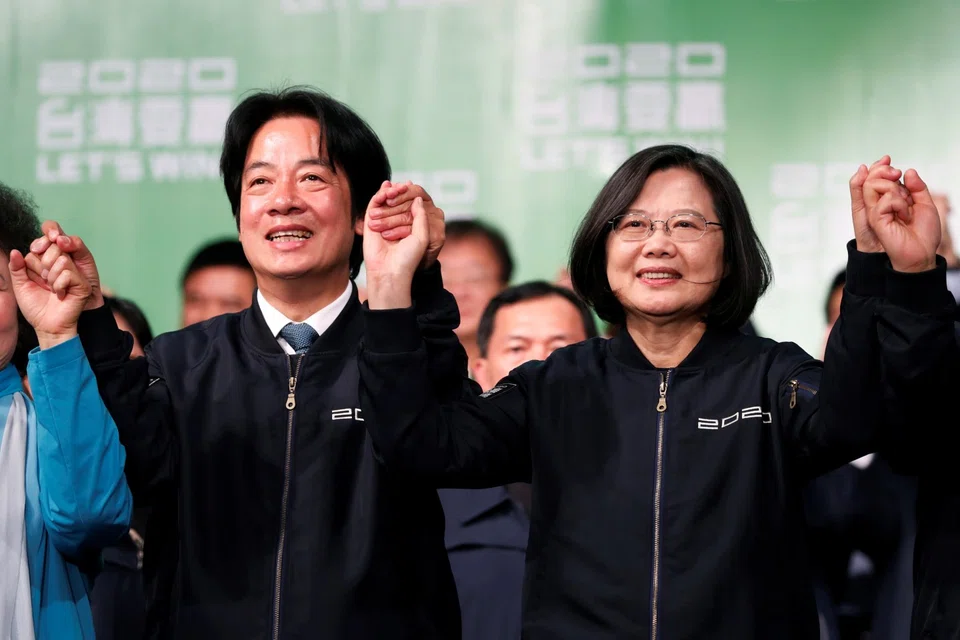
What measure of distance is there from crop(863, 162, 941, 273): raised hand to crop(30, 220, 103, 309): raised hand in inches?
54.4

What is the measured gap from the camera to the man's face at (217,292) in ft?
15.0

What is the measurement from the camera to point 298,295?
265cm

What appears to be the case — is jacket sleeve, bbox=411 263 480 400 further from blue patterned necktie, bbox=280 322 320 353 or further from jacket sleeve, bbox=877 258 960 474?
jacket sleeve, bbox=877 258 960 474

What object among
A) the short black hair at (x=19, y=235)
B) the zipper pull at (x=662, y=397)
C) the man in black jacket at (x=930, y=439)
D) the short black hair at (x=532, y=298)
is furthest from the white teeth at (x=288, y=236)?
the short black hair at (x=532, y=298)

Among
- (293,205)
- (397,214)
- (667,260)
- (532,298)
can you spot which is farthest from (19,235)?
(532,298)

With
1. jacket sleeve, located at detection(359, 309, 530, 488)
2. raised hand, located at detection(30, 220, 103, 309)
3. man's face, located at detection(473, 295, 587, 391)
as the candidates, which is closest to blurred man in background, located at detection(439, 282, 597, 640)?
man's face, located at detection(473, 295, 587, 391)

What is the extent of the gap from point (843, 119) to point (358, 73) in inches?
68.8

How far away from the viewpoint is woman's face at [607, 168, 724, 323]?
7.97 feet

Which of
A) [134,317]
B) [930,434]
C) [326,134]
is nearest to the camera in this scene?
[930,434]

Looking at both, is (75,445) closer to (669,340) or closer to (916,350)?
(669,340)

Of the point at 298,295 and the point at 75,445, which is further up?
the point at 298,295

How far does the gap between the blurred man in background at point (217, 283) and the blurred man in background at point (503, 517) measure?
106cm

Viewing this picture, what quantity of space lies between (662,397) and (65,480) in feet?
3.55

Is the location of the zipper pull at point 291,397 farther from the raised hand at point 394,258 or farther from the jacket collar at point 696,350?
the jacket collar at point 696,350
